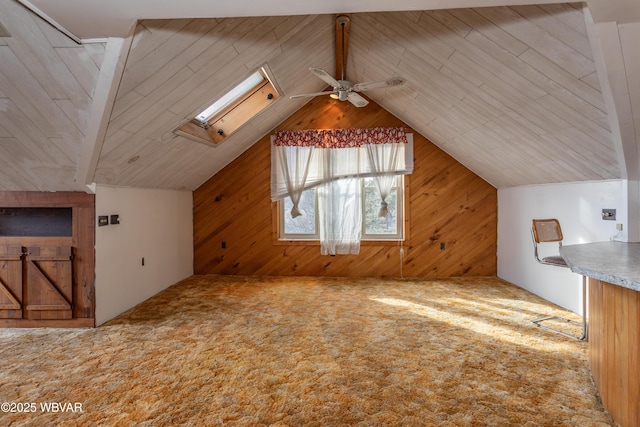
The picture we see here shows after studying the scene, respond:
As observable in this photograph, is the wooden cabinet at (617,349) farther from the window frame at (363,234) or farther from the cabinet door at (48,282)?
the cabinet door at (48,282)

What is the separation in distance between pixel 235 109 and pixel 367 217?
2548 millimetres

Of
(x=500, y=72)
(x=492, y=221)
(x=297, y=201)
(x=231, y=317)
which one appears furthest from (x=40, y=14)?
(x=492, y=221)

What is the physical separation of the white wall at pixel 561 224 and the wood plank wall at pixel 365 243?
1.26 ft

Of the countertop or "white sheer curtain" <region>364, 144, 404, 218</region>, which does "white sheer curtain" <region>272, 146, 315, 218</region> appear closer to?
"white sheer curtain" <region>364, 144, 404, 218</region>

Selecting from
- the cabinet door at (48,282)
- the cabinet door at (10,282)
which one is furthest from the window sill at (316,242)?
the cabinet door at (10,282)

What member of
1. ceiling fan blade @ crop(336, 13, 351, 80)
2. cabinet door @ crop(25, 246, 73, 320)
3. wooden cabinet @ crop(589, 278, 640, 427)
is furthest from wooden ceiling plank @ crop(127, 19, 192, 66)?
wooden cabinet @ crop(589, 278, 640, 427)

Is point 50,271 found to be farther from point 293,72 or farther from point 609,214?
point 609,214

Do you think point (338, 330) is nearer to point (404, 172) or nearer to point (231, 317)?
point (231, 317)

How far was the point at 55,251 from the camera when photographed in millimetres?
3385

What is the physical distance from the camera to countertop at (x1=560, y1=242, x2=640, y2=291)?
160 cm

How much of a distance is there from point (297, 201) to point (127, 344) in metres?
3.09

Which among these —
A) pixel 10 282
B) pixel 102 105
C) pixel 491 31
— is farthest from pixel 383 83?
pixel 10 282

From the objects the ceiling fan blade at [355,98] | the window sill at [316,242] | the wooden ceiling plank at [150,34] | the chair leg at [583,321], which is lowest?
the chair leg at [583,321]

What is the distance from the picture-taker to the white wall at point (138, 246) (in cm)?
352
